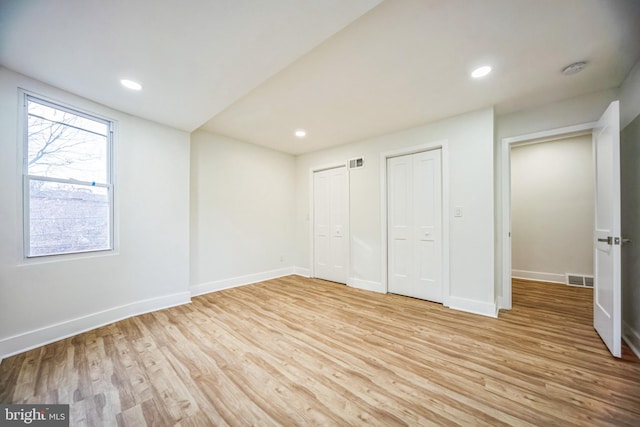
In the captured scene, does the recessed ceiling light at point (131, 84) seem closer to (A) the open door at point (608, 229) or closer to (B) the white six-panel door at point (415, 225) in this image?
(B) the white six-panel door at point (415, 225)

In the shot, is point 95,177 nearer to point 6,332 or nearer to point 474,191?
point 6,332

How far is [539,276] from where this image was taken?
434 centimetres

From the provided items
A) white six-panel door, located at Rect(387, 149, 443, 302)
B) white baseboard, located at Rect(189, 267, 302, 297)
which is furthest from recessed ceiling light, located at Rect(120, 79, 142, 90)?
white six-panel door, located at Rect(387, 149, 443, 302)

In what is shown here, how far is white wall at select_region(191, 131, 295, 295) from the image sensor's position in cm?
372

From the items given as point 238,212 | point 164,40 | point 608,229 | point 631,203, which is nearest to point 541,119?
point 631,203

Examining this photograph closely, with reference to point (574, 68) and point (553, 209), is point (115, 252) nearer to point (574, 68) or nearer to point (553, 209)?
point (574, 68)

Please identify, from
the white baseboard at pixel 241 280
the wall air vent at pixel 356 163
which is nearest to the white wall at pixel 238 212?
the white baseboard at pixel 241 280

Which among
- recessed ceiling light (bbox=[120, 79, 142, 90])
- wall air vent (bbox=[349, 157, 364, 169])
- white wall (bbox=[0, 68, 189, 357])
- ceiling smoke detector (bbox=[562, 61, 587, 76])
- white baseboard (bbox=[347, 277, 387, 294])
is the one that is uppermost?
ceiling smoke detector (bbox=[562, 61, 587, 76])

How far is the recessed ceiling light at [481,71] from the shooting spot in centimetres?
212

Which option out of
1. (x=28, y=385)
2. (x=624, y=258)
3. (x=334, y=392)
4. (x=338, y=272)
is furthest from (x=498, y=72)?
(x=28, y=385)

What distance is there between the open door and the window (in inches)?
198

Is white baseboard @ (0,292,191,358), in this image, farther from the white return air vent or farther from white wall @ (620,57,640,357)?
the white return air vent

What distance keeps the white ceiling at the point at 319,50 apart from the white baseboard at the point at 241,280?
2.54 meters

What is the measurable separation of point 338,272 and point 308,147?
2531 mm
